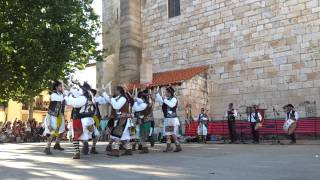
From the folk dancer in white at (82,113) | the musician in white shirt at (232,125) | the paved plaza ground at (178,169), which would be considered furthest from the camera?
the musician in white shirt at (232,125)

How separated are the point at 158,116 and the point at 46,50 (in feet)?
19.6

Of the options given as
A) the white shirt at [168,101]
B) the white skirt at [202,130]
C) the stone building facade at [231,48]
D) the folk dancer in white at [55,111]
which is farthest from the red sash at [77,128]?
the stone building facade at [231,48]

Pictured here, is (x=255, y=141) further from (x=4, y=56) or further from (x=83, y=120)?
(x=4, y=56)

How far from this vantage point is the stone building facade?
18.3m

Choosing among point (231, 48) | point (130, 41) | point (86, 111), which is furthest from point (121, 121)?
point (130, 41)

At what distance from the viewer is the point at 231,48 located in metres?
20.7

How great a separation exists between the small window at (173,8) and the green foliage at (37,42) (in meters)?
5.04

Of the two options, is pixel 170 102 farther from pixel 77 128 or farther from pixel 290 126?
pixel 290 126

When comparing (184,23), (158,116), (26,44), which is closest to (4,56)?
(26,44)

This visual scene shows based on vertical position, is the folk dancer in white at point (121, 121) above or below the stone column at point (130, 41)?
below

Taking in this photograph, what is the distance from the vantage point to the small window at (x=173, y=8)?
2317 centimetres

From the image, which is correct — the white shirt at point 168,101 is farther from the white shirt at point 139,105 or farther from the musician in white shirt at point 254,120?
the musician in white shirt at point 254,120

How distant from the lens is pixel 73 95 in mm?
10633

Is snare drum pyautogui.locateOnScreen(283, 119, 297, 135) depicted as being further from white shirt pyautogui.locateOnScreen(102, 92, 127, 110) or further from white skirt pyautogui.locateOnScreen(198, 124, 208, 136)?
white shirt pyautogui.locateOnScreen(102, 92, 127, 110)
